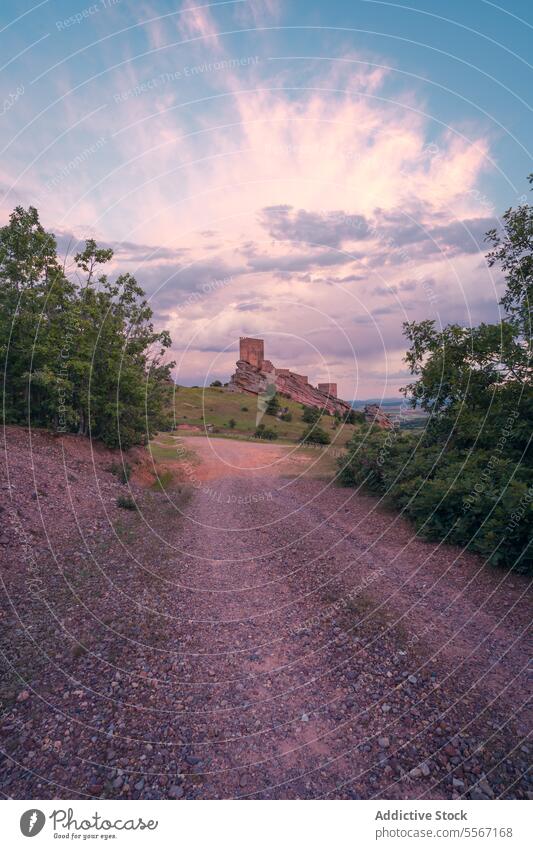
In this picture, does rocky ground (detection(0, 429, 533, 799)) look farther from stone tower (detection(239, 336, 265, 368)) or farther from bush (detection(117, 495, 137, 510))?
stone tower (detection(239, 336, 265, 368))

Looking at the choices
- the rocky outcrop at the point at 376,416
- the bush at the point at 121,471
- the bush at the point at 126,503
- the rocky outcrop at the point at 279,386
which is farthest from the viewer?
the rocky outcrop at the point at 279,386

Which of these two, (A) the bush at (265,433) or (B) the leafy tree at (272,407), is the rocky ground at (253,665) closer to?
(A) the bush at (265,433)

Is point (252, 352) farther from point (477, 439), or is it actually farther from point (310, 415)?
point (477, 439)

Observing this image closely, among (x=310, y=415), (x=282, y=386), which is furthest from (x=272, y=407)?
(x=282, y=386)

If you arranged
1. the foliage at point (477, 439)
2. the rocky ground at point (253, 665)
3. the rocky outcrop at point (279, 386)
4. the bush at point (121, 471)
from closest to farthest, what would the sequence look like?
the rocky ground at point (253, 665) < the foliage at point (477, 439) < the bush at point (121, 471) < the rocky outcrop at point (279, 386)

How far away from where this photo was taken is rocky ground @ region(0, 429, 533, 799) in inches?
196

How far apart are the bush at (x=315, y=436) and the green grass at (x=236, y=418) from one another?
68cm

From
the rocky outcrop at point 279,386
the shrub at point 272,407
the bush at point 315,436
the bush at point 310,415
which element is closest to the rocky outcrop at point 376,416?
the bush at point 315,436

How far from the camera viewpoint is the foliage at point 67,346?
2064cm

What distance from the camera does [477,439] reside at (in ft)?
47.3

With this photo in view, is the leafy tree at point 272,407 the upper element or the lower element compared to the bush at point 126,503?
upper

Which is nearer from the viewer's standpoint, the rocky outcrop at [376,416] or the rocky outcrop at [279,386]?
the rocky outcrop at [376,416]

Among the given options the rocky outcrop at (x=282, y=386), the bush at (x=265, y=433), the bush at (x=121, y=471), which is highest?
the rocky outcrop at (x=282, y=386)

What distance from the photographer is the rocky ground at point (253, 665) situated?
196 inches
